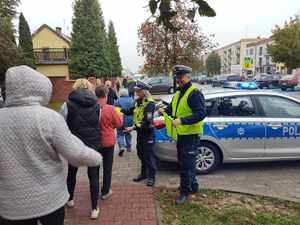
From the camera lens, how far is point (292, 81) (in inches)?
1154

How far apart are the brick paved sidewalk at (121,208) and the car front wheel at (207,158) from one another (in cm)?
125

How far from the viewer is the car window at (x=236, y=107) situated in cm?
585

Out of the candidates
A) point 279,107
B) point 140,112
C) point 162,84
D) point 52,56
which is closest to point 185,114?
point 140,112

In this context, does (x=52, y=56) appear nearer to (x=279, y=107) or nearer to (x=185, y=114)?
(x=279, y=107)

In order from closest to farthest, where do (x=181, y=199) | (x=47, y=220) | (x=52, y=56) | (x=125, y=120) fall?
1. (x=47, y=220)
2. (x=181, y=199)
3. (x=125, y=120)
4. (x=52, y=56)

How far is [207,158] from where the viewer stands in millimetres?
5828

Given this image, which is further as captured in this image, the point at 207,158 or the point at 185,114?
the point at 207,158

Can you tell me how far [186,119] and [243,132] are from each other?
86.0 inches

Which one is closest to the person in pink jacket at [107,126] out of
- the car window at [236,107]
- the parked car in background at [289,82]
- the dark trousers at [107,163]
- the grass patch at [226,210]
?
the dark trousers at [107,163]

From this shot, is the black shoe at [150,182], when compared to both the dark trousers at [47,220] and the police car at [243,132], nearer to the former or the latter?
the police car at [243,132]

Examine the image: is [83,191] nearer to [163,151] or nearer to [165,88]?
[163,151]

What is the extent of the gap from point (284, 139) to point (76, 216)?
3.91m

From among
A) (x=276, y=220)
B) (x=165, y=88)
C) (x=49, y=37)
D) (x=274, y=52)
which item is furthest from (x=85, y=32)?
(x=276, y=220)

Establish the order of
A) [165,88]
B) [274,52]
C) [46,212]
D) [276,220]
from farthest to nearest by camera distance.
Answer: [274,52] → [165,88] → [276,220] → [46,212]
